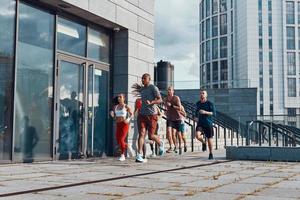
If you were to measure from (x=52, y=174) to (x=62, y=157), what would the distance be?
3.18 meters

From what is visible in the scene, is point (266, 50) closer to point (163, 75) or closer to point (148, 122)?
point (163, 75)

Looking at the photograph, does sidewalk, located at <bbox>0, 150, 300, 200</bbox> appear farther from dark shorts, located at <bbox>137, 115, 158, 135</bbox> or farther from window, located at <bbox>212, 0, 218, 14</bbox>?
window, located at <bbox>212, 0, 218, 14</bbox>

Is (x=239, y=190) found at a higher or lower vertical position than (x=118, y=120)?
lower

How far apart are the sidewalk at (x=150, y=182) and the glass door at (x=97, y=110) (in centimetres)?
273

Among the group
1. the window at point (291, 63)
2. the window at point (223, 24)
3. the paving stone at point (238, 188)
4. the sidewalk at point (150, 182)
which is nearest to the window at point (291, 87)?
the window at point (291, 63)

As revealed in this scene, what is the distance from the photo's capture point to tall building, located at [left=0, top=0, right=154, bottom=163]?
9055mm

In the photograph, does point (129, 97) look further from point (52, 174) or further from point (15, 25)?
point (52, 174)

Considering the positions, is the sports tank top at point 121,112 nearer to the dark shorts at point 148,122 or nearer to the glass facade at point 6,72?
the dark shorts at point 148,122

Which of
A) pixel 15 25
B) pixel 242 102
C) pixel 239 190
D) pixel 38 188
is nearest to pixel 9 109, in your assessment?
pixel 15 25

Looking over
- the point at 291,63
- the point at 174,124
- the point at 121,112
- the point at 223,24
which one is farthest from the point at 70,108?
the point at 223,24

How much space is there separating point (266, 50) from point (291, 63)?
5.31 metres

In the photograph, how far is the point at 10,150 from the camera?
8891mm

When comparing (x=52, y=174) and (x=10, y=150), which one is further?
(x=10, y=150)

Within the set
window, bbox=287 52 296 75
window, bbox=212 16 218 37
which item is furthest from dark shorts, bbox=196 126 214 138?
window, bbox=212 16 218 37
